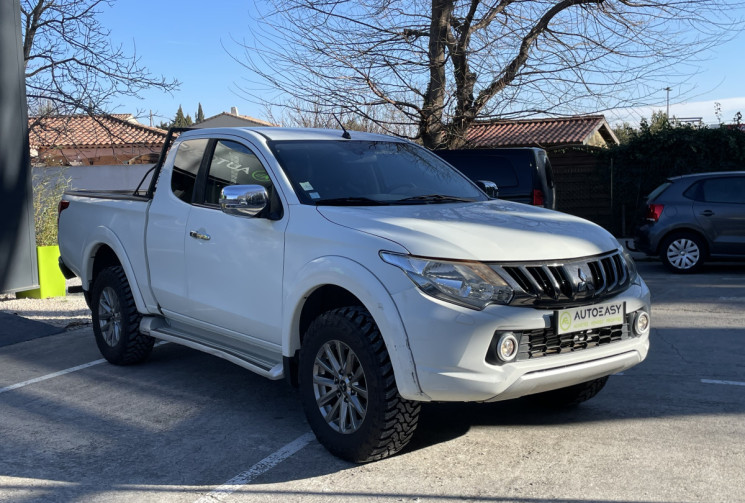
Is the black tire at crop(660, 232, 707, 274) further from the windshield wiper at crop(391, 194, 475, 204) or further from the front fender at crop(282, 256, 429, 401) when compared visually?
the front fender at crop(282, 256, 429, 401)

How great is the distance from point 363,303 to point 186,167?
243 cm

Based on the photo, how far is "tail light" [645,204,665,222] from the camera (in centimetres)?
1265

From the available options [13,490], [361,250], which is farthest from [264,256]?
[13,490]

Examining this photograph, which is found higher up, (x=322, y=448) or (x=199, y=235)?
(x=199, y=235)

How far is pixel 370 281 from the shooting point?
13.2 ft

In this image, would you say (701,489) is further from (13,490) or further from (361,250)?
(13,490)

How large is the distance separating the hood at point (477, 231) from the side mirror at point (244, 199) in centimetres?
37

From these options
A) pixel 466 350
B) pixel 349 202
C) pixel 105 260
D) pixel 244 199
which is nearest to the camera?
pixel 466 350

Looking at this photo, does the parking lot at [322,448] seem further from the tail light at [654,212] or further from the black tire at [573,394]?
the tail light at [654,212]

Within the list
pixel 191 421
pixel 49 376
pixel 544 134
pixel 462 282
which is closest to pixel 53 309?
pixel 49 376

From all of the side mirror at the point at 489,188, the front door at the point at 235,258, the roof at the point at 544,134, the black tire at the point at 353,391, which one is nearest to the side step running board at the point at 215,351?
the front door at the point at 235,258

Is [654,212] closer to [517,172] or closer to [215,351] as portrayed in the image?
[517,172]

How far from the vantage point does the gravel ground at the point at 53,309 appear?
29.0ft

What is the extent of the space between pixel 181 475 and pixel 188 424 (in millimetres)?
882
